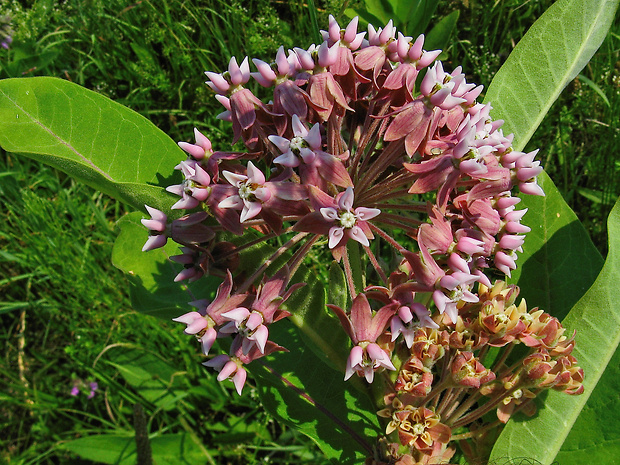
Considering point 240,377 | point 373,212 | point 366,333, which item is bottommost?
point 240,377

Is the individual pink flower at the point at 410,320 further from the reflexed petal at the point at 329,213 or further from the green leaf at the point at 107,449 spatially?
the green leaf at the point at 107,449

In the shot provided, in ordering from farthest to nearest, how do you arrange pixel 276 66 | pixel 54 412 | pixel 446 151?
1. pixel 54 412
2. pixel 276 66
3. pixel 446 151

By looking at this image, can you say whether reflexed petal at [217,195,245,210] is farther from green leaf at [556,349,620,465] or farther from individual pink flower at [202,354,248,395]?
green leaf at [556,349,620,465]

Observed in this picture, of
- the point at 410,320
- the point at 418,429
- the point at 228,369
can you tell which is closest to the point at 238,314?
the point at 228,369

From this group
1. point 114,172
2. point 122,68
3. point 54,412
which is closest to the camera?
point 114,172

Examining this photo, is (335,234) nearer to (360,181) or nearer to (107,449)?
(360,181)

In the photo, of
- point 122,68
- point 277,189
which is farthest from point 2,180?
point 277,189

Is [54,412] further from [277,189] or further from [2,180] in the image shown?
[277,189]

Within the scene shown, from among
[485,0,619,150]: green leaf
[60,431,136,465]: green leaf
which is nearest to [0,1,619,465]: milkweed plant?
[485,0,619,150]: green leaf
